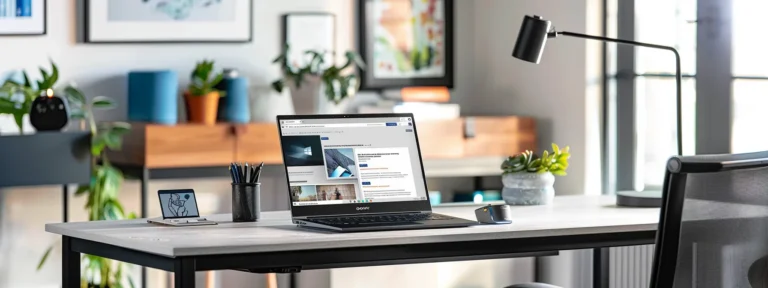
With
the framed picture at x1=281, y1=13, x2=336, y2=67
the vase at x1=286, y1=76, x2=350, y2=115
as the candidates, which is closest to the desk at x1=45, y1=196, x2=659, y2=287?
the vase at x1=286, y1=76, x2=350, y2=115

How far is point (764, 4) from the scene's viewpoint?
14.2ft

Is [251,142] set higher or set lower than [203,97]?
lower

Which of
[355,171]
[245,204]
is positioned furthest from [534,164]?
[245,204]

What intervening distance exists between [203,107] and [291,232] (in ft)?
7.12

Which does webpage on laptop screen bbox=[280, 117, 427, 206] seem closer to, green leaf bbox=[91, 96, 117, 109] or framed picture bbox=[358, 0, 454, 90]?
green leaf bbox=[91, 96, 117, 109]

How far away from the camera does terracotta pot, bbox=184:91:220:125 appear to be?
16.1ft

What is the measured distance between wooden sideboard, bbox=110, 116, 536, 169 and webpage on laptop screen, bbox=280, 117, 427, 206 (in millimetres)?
1736

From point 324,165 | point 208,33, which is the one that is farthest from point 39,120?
point 324,165

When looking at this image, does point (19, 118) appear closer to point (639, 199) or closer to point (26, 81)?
point (26, 81)

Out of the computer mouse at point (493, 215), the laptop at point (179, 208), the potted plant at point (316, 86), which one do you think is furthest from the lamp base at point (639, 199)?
the potted plant at point (316, 86)

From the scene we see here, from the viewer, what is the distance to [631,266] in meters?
4.86

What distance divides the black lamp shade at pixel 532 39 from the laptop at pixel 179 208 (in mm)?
1058

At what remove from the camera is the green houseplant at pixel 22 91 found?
177 inches

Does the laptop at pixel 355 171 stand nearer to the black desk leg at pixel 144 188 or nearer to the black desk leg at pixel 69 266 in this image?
the black desk leg at pixel 69 266
